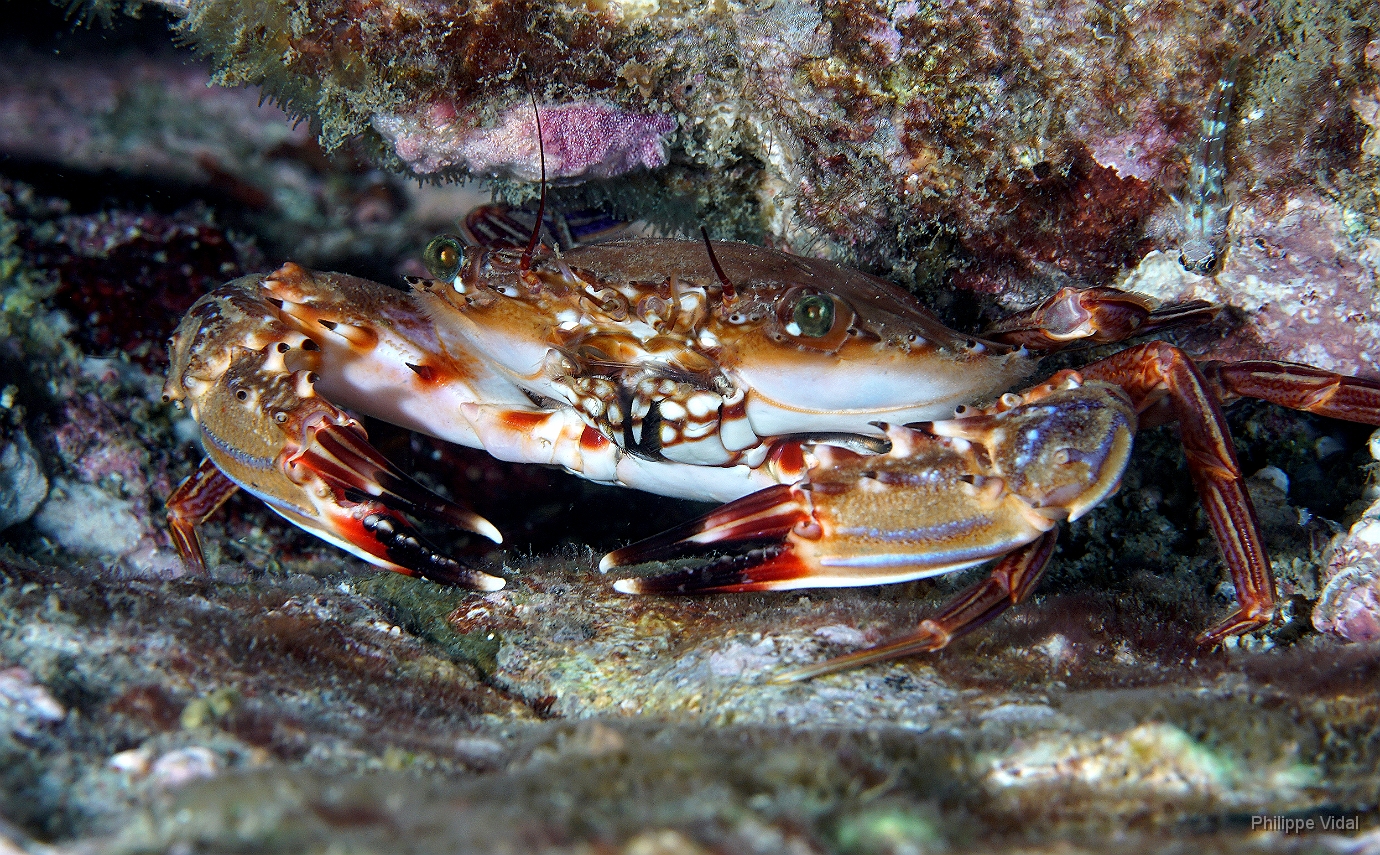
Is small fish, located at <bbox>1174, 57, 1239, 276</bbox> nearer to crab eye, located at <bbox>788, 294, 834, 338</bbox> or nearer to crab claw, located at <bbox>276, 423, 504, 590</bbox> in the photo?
crab eye, located at <bbox>788, 294, 834, 338</bbox>

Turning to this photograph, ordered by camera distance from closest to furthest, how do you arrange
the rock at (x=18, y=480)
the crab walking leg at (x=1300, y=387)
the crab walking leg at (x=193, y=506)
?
1. the crab walking leg at (x=1300, y=387)
2. the crab walking leg at (x=193, y=506)
3. the rock at (x=18, y=480)

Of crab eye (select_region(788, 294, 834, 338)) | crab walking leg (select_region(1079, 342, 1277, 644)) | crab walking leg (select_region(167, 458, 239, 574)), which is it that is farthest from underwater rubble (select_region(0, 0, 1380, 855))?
crab eye (select_region(788, 294, 834, 338))

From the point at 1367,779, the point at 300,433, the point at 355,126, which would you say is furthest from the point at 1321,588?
the point at 355,126

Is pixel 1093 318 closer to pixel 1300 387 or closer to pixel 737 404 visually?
pixel 1300 387

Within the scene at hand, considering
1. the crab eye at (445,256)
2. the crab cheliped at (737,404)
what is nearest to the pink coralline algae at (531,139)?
the crab cheliped at (737,404)

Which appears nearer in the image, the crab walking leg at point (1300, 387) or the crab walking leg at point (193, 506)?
the crab walking leg at point (1300, 387)

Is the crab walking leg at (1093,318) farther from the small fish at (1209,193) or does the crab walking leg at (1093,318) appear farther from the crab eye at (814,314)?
the crab eye at (814,314)

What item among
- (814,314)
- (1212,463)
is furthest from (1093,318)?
(814,314)
